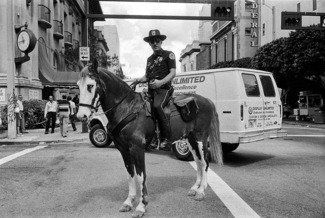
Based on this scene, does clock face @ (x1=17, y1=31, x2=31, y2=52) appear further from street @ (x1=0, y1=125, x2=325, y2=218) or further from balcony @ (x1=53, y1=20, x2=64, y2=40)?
balcony @ (x1=53, y1=20, x2=64, y2=40)

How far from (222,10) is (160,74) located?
41.4 feet

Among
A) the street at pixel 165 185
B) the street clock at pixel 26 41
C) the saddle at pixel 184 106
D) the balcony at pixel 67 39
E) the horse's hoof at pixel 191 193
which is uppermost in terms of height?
the balcony at pixel 67 39

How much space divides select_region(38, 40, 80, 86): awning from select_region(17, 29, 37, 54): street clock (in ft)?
15.4

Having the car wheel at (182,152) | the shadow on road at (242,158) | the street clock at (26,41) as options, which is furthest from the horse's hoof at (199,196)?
the street clock at (26,41)

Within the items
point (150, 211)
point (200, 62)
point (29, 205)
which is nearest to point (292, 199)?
point (150, 211)

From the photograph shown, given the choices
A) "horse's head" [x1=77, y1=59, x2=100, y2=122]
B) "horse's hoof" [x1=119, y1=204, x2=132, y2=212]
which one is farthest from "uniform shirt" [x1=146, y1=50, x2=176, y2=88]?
"horse's hoof" [x1=119, y1=204, x2=132, y2=212]

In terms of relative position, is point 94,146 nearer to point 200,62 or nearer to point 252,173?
point 252,173

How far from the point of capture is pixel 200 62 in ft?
326

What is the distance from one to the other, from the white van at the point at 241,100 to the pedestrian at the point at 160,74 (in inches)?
131

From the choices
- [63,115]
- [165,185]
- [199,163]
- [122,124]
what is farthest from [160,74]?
[63,115]

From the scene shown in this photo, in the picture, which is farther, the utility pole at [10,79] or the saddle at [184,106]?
the utility pole at [10,79]

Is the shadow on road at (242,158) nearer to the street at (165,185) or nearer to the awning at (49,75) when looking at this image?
the street at (165,185)

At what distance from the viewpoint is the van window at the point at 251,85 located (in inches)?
348

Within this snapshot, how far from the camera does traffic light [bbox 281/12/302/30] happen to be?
18125 millimetres
